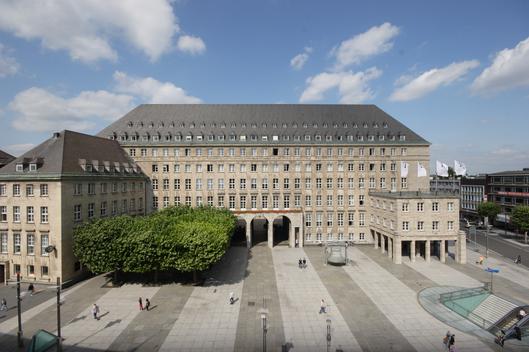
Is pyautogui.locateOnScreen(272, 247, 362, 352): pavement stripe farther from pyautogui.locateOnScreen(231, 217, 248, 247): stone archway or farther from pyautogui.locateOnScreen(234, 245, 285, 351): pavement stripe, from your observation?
pyautogui.locateOnScreen(231, 217, 248, 247): stone archway

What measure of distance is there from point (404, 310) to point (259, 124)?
158 feet

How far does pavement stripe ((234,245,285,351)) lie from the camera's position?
24562 mm

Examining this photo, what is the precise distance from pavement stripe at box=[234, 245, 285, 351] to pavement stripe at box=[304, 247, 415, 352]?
7409 millimetres

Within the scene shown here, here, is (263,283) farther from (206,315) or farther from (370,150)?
(370,150)

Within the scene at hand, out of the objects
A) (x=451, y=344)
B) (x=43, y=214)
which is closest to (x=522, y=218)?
(x=451, y=344)

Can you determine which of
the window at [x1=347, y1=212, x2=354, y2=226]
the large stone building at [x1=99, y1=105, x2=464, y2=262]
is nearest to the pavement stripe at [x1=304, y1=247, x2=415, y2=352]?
the window at [x1=347, y1=212, x2=354, y2=226]

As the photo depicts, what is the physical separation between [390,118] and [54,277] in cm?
7442

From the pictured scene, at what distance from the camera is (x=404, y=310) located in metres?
30.2

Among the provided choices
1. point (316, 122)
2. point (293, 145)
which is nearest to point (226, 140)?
point (293, 145)

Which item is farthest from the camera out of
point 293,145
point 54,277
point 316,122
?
point 316,122

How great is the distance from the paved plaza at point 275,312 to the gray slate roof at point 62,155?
1702 centimetres

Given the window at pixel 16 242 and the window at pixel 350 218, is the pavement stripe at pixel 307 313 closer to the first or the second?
the window at pixel 350 218

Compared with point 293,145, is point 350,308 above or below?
below

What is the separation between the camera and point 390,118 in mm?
67750
